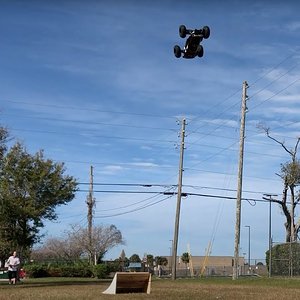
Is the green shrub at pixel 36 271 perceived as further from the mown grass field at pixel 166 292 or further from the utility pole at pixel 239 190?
the mown grass field at pixel 166 292

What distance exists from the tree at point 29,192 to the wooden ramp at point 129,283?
13067 mm

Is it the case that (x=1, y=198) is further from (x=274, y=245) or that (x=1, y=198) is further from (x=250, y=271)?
(x=250, y=271)

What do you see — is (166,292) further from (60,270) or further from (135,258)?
(135,258)

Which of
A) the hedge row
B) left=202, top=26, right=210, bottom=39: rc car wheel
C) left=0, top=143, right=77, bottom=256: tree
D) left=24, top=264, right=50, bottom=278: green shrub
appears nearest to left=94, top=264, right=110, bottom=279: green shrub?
the hedge row

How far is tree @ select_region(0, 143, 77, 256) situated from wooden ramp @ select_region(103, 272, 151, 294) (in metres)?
13.1

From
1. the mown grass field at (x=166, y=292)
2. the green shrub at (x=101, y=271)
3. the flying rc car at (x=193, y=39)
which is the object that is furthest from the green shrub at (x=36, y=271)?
the flying rc car at (x=193, y=39)

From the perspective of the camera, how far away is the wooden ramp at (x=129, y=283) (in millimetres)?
20011

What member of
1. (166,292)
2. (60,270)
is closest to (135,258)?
(60,270)

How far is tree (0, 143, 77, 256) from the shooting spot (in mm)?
32844

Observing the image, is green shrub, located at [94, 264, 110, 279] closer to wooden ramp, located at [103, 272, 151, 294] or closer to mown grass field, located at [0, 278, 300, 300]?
mown grass field, located at [0, 278, 300, 300]

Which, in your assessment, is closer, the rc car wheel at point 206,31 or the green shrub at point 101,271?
the rc car wheel at point 206,31

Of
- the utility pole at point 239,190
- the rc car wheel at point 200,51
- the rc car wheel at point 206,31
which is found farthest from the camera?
the utility pole at point 239,190

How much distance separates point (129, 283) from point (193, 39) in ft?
38.8

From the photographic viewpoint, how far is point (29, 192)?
3338cm
